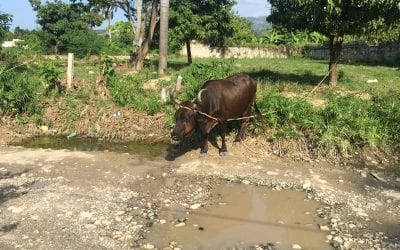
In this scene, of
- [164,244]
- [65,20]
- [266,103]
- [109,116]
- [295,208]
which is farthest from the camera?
[65,20]

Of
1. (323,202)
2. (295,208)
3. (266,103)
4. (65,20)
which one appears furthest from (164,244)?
(65,20)

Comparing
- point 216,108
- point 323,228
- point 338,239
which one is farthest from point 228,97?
point 338,239

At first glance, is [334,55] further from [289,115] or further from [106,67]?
[106,67]

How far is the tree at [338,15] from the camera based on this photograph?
9.86 metres

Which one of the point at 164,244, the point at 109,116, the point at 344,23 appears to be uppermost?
the point at 344,23

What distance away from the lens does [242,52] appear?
29.9 metres

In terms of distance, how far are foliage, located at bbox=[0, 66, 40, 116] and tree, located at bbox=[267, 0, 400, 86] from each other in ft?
21.9

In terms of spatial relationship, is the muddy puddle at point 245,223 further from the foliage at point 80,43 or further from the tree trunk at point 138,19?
the foliage at point 80,43

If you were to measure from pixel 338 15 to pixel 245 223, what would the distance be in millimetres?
6474

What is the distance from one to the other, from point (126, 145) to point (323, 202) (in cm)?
464

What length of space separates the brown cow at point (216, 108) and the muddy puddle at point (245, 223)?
1.47m

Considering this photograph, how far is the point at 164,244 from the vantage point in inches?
201

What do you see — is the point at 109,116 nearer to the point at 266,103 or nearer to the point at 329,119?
the point at 266,103

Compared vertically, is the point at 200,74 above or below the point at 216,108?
above
